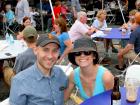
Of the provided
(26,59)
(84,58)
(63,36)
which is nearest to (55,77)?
(84,58)

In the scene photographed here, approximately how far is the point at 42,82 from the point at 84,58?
430 mm

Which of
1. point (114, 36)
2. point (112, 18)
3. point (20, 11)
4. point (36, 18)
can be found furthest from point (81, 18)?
point (112, 18)

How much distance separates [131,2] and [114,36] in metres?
7.20

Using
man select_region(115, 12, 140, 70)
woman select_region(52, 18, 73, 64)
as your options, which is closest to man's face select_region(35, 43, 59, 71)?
woman select_region(52, 18, 73, 64)

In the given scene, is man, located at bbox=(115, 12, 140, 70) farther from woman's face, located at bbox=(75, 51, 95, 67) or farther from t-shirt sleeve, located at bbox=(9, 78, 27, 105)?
t-shirt sleeve, located at bbox=(9, 78, 27, 105)

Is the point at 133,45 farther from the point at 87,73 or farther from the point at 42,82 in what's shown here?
the point at 42,82

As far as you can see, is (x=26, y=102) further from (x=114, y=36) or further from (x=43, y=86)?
(x=114, y=36)

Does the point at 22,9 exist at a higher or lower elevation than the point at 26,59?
lower

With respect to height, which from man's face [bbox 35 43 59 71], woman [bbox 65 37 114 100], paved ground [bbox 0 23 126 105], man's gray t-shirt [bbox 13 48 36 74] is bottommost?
paved ground [bbox 0 23 126 105]

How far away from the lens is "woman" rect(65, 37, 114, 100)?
2771 millimetres

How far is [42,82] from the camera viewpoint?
2578 millimetres

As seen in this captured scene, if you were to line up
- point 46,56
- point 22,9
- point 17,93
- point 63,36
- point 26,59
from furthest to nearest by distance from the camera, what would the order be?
1. point 22,9
2. point 63,36
3. point 26,59
4. point 46,56
5. point 17,93

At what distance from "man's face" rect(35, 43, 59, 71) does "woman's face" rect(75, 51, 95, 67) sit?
0.24 m

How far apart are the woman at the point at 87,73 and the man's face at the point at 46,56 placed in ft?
0.76
